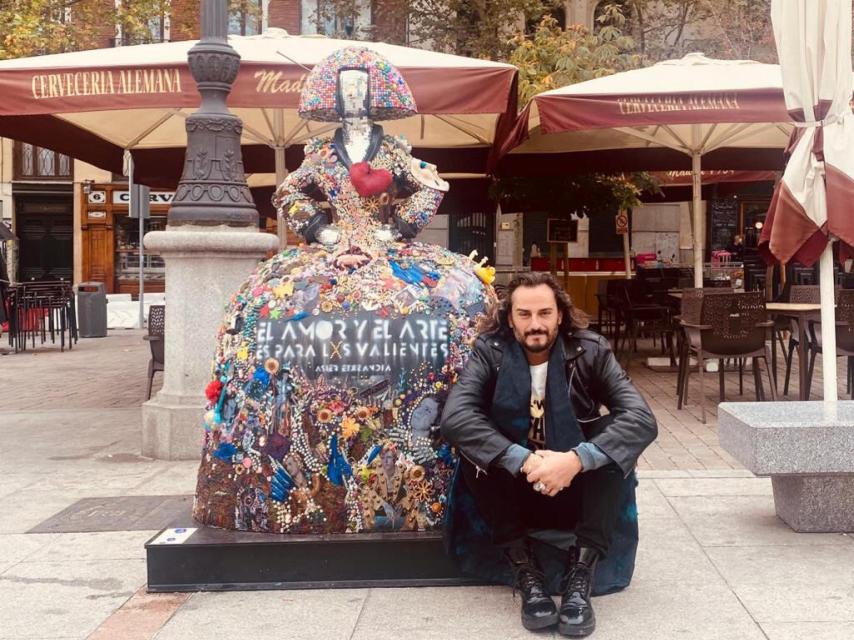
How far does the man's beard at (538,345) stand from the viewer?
3.62 m

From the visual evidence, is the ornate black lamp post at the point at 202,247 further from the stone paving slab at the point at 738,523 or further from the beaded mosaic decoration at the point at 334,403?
the stone paving slab at the point at 738,523

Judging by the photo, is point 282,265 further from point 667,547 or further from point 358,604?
point 667,547

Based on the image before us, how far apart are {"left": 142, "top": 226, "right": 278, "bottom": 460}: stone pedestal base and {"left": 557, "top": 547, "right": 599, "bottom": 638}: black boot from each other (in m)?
3.65

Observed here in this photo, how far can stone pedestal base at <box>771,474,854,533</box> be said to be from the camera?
178 inches

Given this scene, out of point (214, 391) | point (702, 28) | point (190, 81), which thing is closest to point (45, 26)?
point (190, 81)

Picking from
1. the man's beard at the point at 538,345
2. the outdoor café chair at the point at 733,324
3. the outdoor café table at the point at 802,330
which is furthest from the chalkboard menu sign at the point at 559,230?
the man's beard at the point at 538,345

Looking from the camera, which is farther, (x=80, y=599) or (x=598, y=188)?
(x=598, y=188)

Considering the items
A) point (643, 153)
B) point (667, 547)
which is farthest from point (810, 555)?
point (643, 153)

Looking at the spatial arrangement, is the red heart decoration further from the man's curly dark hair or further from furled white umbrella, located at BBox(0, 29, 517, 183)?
furled white umbrella, located at BBox(0, 29, 517, 183)

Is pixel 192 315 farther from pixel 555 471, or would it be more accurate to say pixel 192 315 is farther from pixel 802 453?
pixel 802 453

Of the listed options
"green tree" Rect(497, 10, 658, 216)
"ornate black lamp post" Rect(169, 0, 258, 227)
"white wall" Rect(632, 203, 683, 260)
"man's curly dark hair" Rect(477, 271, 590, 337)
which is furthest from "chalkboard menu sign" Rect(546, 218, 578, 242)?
"man's curly dark hair" Rect(477, 271, 590, 337)

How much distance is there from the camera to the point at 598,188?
13.0 metres

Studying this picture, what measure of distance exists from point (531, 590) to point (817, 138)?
291cm

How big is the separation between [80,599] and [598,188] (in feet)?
33.8
